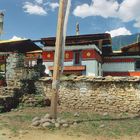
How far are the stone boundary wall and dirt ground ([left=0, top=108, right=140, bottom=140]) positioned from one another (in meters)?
3.11

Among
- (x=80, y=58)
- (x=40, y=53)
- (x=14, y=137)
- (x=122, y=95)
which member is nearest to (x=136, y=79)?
(x=122, y=95)

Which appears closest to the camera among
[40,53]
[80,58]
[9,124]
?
[9,124]

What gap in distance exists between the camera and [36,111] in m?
21.5

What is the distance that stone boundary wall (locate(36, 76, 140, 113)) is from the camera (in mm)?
21391

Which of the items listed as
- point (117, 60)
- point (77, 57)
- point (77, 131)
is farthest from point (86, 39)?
point (77, 131)

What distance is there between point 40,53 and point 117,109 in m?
23.4

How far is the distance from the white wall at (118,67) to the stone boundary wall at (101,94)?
18060 mm

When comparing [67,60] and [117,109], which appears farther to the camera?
[67,60]

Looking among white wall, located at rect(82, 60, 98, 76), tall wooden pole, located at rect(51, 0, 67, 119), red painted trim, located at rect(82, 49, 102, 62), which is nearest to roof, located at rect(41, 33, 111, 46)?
red painted trim, located at rect(82, 49, 102, 62)

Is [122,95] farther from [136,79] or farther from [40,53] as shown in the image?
[40,53]

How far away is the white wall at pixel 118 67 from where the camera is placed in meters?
40.2

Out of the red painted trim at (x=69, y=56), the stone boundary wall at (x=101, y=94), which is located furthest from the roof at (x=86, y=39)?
the stone boundary wall at (x=101, y=94)

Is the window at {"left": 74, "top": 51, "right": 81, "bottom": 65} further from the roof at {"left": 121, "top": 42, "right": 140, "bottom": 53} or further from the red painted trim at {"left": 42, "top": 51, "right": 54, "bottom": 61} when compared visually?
the roof at {"left": 121, "top": 42, "right": 140, "bottom": 53}

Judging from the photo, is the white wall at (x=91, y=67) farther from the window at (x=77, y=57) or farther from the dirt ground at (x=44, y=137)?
the dirt ground at (x=44, y=137)
